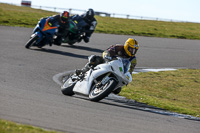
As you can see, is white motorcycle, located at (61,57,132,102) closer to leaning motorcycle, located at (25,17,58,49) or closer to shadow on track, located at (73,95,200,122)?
shadow on track, located at (73,95,200,122)

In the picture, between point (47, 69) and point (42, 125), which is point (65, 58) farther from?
point (42, 125)

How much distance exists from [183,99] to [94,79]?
12.4ft

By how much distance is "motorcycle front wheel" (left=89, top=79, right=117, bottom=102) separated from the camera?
8844mm

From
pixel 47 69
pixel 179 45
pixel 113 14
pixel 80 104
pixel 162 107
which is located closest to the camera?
pixel 80 104

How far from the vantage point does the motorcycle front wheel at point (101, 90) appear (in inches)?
348

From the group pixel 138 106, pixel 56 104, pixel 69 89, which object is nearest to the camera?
pixel 56 104

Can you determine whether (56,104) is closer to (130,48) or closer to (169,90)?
(130,48)

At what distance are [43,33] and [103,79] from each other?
9430mm

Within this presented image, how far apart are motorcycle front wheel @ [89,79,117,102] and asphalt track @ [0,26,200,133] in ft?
0.52

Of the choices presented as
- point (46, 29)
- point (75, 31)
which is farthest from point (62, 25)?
point (75, 31)

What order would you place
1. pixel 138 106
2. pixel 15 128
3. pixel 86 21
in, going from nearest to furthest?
pixel 15 128 < pixel 138 106 < pixel 86 21

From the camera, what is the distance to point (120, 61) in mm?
9289

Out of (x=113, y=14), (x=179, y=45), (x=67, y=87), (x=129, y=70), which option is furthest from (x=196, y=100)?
(x=113, y=14)

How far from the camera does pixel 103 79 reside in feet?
29.9
